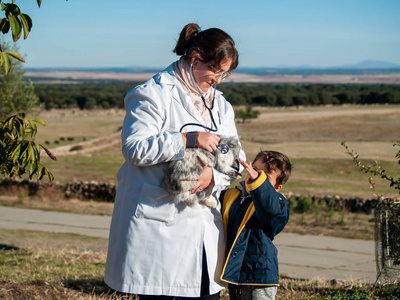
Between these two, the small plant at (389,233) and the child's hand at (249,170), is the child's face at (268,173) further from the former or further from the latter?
the small plant at (389,233)

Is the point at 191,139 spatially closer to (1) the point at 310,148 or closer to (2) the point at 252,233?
(2) the point at 252,233

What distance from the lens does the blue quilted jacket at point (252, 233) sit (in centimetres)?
315

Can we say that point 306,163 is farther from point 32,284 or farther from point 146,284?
point 146,284

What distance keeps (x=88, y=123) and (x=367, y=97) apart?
4713 cm

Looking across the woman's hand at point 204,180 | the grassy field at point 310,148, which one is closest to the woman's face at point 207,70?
the woman's hand at point 204,180

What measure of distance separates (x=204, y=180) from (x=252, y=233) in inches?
19.8

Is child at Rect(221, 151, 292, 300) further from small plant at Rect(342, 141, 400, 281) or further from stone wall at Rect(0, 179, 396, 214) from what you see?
stone wall at Rect(0, 179, 396, 214)

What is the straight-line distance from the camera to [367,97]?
8419 cm

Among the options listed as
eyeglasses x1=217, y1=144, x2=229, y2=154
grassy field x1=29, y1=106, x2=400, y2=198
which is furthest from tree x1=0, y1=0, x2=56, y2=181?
grassy field x1=29, y1=106, x2=400, y2=198

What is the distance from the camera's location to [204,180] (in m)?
2.98

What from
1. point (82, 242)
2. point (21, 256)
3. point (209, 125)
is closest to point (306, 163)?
point (82, 242)

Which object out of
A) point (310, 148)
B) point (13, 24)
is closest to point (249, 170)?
point (13, 24)

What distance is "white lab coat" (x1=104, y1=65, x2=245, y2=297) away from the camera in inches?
114

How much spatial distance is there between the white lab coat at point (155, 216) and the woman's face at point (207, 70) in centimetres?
12
